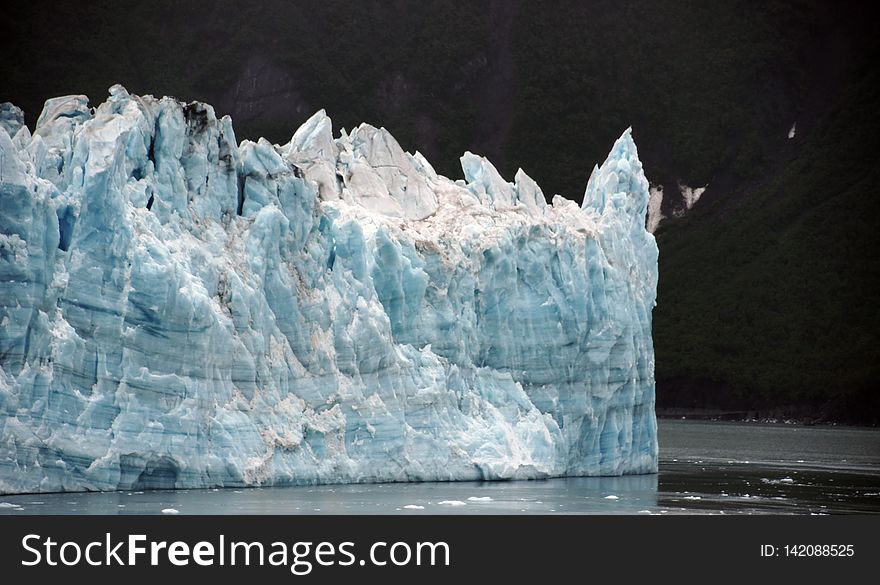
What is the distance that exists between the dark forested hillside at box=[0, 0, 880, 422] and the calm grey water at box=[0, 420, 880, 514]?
36889 millimetres

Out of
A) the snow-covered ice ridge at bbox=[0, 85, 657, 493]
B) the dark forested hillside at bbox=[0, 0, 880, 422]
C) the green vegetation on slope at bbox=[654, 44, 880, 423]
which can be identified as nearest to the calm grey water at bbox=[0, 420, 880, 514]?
the snow-covered ice ridge at bbox=[0, 85, 657, 493]

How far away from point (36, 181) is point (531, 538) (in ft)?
31.8

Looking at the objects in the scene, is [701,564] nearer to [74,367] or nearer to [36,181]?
[74,367]

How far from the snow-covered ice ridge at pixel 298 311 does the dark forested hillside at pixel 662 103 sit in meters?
41.4

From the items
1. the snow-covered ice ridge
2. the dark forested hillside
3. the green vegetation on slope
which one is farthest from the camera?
the dark forested hillside

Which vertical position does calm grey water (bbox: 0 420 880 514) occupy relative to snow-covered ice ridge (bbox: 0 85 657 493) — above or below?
below

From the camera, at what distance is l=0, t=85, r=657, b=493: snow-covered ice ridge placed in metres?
25.3

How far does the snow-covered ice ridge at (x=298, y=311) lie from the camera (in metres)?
25.3

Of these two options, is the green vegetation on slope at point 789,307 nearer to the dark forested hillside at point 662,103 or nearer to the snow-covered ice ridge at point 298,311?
the dark forested hillside at point 662,103

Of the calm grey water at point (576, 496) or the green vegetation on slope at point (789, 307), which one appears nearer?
the calm grey water at point (576, 496)

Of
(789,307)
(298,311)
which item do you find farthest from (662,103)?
(298,311)

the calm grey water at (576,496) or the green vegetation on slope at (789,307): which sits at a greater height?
the green vegetation on slope at (789,307)

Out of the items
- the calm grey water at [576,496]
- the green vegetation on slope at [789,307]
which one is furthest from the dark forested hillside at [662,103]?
the calm grey water at [576,496]

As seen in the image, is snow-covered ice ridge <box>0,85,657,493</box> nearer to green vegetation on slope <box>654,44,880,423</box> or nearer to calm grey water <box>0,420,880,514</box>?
calm grey water <box>0,420,880,514</box>
